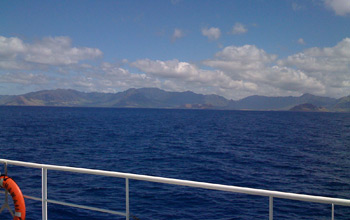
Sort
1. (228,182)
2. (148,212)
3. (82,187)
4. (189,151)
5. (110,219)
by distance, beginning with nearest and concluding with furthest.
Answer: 1. (110,219)
2. (148,212)
3. (82,187)
4. (228,182)
5. (189,151)

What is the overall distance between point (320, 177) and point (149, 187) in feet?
42.4

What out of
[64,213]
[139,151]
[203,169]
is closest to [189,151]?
[139,151]

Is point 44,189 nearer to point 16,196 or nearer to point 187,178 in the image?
point 16,196

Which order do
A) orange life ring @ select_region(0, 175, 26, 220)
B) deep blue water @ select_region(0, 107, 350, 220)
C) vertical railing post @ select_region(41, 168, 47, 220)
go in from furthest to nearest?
deep blue water @ select_region(0, 107, 350, 220) → orange life ring @ select_region(0, 175, 26, 220) → vertical railing post @ select_region(41, 168, 47, 220)

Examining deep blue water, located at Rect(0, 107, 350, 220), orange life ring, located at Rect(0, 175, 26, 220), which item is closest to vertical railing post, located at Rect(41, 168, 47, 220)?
orange life ring, located at Rect(0, 175, 26, 220)

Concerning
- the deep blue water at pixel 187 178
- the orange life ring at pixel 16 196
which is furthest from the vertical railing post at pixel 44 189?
the deep blue water at pixel 187 178

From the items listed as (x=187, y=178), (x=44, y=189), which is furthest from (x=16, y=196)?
(x=187, y=178)

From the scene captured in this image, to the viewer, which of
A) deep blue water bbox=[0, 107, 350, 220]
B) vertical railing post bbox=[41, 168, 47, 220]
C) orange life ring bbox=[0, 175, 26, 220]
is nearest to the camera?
vertical railing post bbox=[41, 168, 47, 220]

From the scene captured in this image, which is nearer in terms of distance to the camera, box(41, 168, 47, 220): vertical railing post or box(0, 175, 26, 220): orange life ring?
box(41, 168, 47, 220): vertical railing post

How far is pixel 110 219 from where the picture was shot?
11078 mm

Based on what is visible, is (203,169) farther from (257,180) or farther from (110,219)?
(110,219)

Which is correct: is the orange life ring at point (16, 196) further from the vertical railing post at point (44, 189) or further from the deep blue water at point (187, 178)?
the deep blue water at point (187, 178)

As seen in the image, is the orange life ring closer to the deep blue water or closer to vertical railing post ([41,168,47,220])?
vertical railing post ([41,168,47,220])

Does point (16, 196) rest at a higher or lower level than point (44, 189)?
lower
